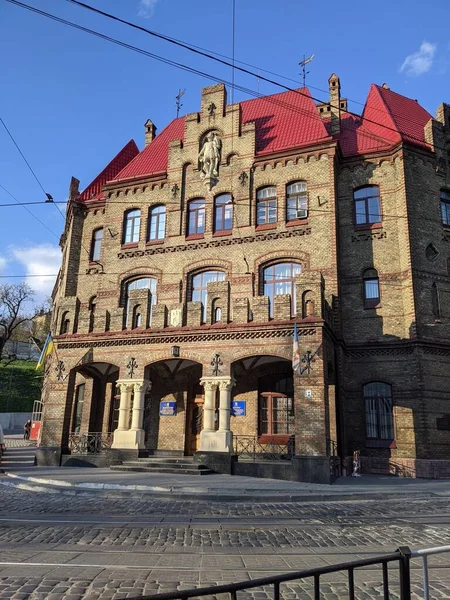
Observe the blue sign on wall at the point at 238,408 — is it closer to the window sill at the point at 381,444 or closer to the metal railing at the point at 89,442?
the window sill at the point at 381,444

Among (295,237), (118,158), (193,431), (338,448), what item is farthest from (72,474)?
(118,158)

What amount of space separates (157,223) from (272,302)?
24.5 feet

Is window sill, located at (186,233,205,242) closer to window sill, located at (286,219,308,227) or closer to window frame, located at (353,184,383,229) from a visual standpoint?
window sill, located at (286,219,308,227)

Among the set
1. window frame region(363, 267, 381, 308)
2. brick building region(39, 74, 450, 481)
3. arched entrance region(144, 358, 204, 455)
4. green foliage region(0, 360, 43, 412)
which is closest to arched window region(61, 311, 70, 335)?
brick building region(39, 74, 450, 481)

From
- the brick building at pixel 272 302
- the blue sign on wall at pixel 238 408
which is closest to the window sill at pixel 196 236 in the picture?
the brick building at pixel 272 302

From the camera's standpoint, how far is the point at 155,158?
25.2m

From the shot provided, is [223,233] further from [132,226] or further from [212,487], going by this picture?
[212,487]

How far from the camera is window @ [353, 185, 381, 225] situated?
69.3 ft

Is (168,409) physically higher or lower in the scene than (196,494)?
higher

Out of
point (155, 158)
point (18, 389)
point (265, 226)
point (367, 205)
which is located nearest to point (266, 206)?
point (265, 226)

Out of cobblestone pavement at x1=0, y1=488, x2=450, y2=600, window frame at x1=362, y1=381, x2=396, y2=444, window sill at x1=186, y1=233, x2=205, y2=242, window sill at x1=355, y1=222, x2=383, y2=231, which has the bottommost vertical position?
cobblestone pavement at x1=0, y1=488, x2=450, y2=600

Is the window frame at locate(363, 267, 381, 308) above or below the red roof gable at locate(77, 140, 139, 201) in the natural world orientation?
below

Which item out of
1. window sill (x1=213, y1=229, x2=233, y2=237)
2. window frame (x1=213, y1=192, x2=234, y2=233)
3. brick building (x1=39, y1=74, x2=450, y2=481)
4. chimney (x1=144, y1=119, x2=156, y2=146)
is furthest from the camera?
chimney (x1=144, y1=119, x2=156, y2=146)

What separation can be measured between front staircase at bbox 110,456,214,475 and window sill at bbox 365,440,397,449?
6.73 m
